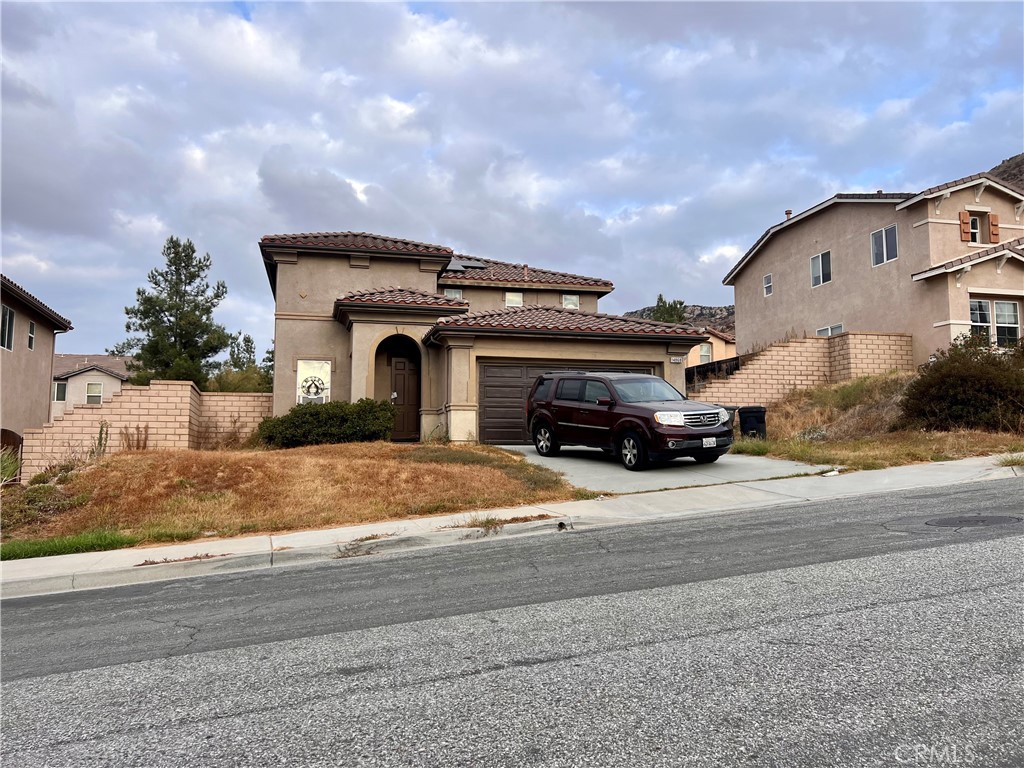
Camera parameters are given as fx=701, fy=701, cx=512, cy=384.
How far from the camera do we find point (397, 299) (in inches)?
788

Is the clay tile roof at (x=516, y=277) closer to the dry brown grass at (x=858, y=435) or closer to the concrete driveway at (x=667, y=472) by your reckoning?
the dry brown grass at (x=858, y=435)

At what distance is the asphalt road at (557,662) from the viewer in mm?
3129

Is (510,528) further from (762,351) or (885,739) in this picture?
(762,351)

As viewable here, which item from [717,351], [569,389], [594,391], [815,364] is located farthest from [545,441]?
[717,351]

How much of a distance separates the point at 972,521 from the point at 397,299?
1543 cm

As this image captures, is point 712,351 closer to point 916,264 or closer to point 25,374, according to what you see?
point 916,264

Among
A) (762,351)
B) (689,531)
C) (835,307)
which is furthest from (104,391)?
(689,531)

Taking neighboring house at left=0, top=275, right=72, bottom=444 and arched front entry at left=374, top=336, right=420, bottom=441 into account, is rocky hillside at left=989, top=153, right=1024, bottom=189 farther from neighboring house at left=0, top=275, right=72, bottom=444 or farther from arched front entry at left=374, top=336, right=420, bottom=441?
neighboring house at left=0, top=275, right=72, bottom=444

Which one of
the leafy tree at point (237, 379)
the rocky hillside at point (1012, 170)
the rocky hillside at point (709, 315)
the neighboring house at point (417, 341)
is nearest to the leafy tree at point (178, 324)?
the leafy tree at point (237, 379)

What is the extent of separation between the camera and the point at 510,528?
9.03m

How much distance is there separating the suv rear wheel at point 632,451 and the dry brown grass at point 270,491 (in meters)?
1.74

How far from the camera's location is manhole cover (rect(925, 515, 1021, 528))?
738 cm

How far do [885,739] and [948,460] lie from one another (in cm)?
1181

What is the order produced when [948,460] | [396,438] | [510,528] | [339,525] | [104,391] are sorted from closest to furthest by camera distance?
[510,528]
[339,525]
[948,460]
[396,438]
[104,391]
